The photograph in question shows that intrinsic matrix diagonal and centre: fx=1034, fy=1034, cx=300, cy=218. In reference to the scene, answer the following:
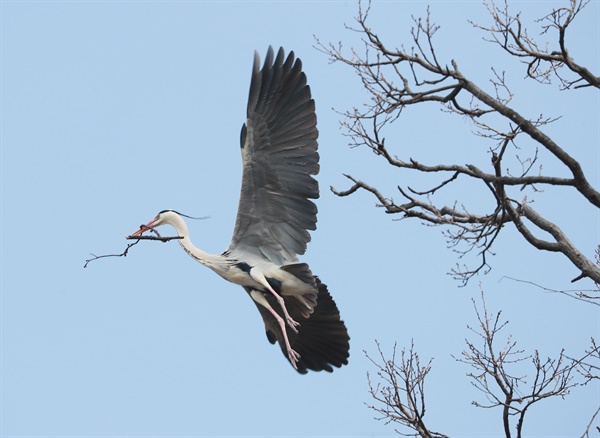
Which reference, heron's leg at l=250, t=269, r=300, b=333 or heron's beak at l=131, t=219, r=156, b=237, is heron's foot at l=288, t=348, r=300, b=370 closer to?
heron's leg at l=250, t=269, r=300, b=333

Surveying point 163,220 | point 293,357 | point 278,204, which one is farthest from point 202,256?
point 293,357

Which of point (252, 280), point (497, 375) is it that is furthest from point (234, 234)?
point (497, 375)

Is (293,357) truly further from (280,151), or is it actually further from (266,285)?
(280,151)

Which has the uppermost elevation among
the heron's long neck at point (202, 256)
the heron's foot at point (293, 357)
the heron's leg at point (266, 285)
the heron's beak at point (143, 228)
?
the heron's beak at point (143, 228)

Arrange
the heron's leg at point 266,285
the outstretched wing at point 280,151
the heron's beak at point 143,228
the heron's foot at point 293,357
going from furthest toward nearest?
the heron's beak at point 143,228, the heron's foot at point 293,357, the heron's leg at point 266,285, the outstretched wing at point 280,151

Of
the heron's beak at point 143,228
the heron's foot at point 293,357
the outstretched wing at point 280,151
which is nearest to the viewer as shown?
the outstretched wing at point 280,151

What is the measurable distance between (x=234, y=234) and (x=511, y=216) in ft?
9.27

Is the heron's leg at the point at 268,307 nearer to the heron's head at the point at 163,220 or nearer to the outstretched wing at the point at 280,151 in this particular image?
the outstretched wing at the point at 280,151

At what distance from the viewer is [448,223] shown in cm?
863

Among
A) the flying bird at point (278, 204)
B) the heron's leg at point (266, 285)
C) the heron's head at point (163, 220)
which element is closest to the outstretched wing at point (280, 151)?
the flying bird at point (278, 204)

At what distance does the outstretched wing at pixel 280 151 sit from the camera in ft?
30.9

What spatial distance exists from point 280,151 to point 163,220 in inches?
68.7

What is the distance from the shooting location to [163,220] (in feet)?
34.5

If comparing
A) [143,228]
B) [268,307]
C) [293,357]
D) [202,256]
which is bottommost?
[293,357]
